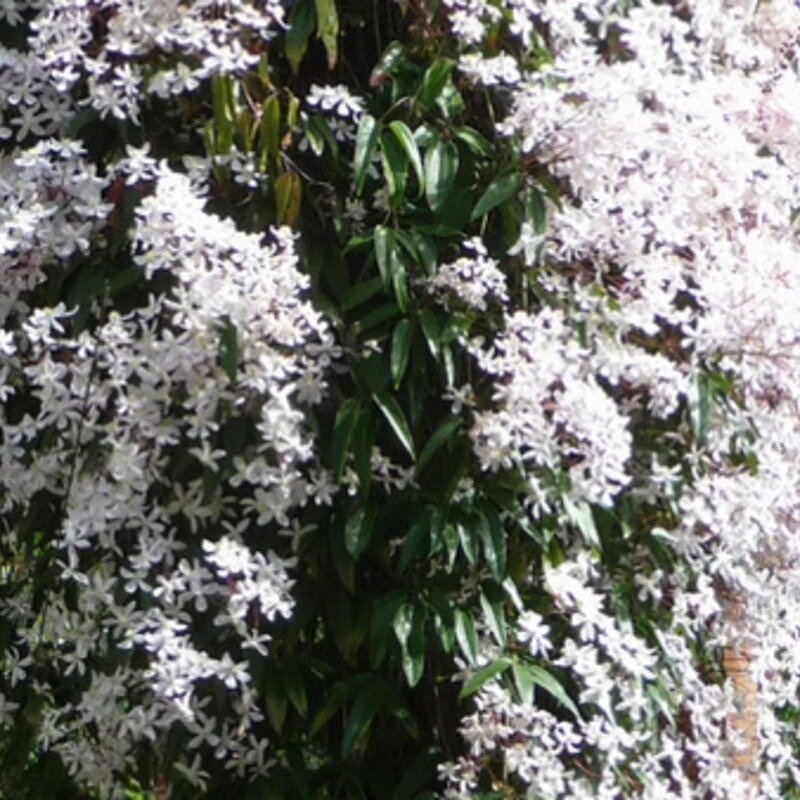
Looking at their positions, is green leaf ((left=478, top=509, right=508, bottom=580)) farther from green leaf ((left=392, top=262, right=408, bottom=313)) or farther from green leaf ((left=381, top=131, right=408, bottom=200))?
green leaf ((left=381, top=131, right=408, bottom=200))

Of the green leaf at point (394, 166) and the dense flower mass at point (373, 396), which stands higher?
the green leaf at point (394, 166)

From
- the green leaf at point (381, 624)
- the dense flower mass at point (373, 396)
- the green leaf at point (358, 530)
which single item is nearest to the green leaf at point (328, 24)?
the dense flower mass at point (373, 396)

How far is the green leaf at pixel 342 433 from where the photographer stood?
2.47 meters

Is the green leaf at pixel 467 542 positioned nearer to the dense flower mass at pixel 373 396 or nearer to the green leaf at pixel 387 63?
the dense flower mass at pixel 373 396

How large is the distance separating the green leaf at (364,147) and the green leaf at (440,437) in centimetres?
35

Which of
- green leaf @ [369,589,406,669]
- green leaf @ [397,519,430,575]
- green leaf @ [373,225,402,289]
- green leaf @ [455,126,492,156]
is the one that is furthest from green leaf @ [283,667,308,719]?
green leaf @ [455,126,492,156]

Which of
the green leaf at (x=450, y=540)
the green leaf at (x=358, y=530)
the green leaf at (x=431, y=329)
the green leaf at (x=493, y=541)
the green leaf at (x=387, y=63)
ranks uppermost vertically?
the green leaf at (x=387, y=63)

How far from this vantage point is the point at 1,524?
2793 millimetres

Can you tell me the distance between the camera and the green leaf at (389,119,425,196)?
256cm

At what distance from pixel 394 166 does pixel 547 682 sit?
75 centimetres

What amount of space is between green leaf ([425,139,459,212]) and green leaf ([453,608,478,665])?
57cm

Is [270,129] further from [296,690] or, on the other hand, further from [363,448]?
[296,690]

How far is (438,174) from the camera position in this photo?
2.59 meters

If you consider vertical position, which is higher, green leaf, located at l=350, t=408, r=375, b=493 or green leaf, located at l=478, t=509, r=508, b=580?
green leaf, located at l=350, t=408, r=375, b=493
